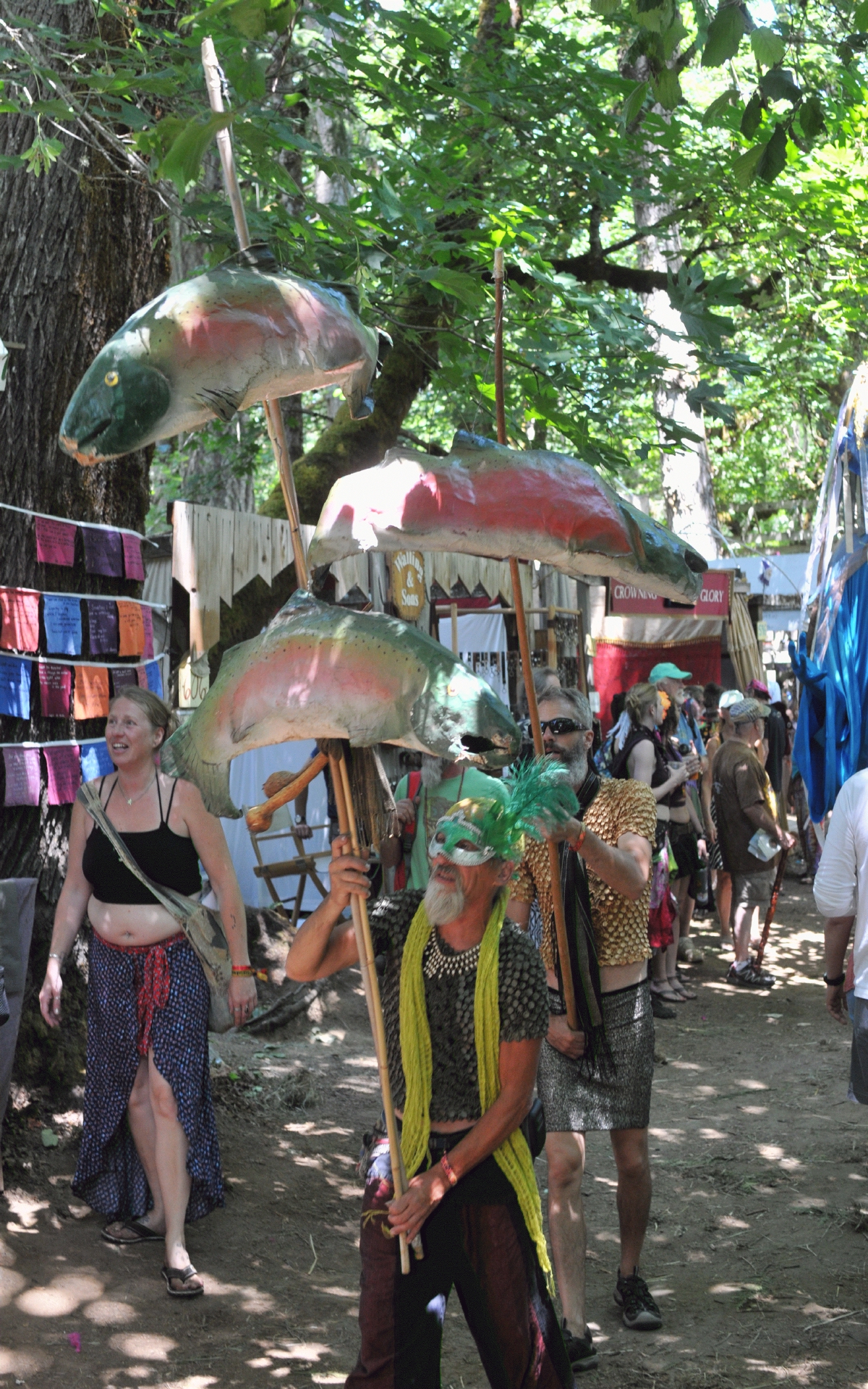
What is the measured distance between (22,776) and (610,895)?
2.35 meters

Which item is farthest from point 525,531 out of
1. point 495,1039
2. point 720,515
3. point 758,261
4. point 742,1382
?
point 720,515

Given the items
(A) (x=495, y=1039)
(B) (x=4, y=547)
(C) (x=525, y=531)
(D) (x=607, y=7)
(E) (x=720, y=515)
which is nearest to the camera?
(C) (x=525, y=531)

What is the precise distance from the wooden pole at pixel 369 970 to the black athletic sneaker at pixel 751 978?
742 centimetres

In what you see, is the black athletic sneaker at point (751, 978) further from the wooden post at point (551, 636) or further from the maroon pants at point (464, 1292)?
the maroon pants at point (464, 1292)

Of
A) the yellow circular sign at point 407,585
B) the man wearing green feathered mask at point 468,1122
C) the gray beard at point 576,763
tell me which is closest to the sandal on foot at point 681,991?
the yellow circular sign at point 407,585

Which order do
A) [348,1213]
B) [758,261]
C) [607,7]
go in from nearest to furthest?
[607,7] < [348,1213] < [758,261]

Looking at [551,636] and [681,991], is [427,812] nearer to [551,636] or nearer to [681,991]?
[681,991]

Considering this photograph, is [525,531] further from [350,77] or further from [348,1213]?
[350,77]

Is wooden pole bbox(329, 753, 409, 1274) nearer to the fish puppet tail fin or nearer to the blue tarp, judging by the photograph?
the fish puppet tail fin

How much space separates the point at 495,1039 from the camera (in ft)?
9.62

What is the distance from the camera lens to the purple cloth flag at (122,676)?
5.53 m

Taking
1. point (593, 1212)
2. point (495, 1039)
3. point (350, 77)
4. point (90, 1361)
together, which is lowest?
point (593, 1212)

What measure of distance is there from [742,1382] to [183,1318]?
1.83m

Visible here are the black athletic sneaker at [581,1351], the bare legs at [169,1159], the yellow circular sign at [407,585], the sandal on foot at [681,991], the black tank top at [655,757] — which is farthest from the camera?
the yellow circular sign at [407,585]
